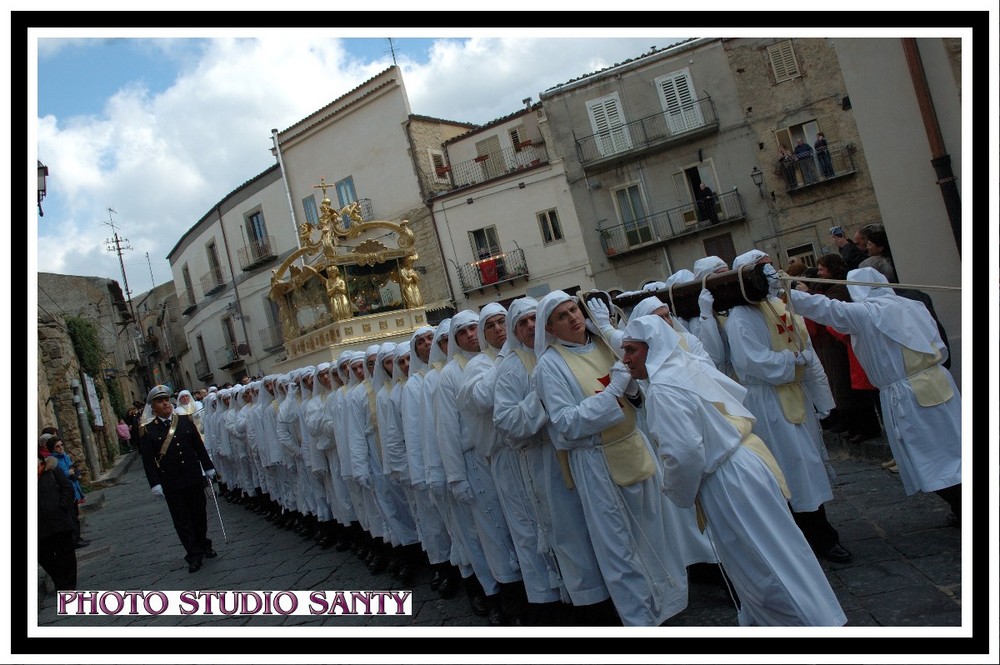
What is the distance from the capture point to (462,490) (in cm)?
591

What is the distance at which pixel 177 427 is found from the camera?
9516 mm

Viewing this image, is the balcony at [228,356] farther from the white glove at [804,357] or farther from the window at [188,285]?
the white glove at [804,357]

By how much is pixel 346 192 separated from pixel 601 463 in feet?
83.4

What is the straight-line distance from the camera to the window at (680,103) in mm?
25781

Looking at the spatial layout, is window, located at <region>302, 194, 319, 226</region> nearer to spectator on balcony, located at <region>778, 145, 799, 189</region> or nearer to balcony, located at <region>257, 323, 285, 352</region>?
balcony, located at <region>257, 323, 285, 352</region>

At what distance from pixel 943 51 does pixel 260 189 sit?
27.1 metres

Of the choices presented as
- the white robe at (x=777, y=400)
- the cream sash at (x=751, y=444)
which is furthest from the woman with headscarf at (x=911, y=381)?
the cream sash at (x=751, y=444)

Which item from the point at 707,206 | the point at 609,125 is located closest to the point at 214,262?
the point at 609,125

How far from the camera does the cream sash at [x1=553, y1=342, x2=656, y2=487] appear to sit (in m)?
4.69

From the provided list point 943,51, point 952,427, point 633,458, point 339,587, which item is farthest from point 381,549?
point 943,51

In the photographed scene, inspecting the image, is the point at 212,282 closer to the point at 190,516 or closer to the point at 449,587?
the point at 190,516

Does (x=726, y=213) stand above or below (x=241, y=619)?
above

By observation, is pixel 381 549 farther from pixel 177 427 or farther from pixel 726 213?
pixel 726 213

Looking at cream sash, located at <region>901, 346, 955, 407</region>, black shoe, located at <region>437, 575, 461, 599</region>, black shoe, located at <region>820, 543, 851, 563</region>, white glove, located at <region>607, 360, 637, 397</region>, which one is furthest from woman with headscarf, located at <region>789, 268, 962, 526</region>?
black shoe, located at <region>437, 575, 461, 599</region>
